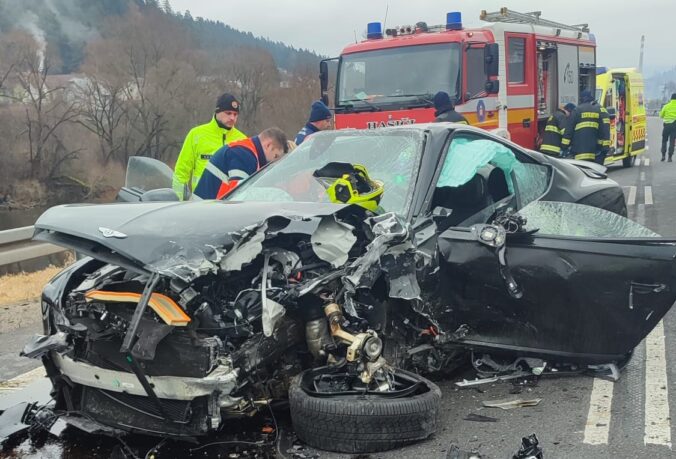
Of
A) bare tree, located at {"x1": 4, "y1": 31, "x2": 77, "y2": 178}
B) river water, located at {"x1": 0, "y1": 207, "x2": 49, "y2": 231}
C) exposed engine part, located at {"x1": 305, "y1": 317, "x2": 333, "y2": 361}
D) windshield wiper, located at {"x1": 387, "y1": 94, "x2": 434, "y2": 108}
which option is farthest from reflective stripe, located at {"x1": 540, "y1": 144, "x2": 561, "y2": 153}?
bare tree, located at {"x1": 4, "y1": 31, "x2": 77, "y2": 178}

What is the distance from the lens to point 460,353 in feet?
12.8

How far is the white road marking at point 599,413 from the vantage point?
3.16 meters

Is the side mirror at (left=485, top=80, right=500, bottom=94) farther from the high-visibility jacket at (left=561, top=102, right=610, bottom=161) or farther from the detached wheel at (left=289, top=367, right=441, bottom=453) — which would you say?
the detached wheel at (left=289, top=367, right=441, bottom=453)

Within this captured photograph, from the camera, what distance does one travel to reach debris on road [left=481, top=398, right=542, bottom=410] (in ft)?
11.7

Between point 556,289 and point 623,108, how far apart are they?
45.6ft

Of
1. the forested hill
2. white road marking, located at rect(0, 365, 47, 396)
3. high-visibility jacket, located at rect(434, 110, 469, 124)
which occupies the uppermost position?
the forested hill

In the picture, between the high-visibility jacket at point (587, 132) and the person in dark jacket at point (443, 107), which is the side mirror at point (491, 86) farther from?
the high-visibility jacket at point (587, 132)

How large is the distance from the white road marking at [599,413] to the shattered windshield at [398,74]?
604 cm

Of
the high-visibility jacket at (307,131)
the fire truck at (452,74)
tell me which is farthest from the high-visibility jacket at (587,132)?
the high-visibility jacket at (307,131)

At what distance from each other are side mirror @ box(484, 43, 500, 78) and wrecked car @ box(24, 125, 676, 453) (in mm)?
5801

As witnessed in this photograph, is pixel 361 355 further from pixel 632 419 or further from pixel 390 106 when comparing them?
pixel 390 106

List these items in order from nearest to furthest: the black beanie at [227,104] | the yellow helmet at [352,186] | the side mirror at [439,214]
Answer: the yellow helmet at [352,186], the side mirror at [439,214], the black beanie at [227,104]

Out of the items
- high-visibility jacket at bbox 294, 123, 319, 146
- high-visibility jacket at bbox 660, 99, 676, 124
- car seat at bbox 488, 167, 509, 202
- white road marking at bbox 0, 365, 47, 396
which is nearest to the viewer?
white road marking at bbox 0, 365, 47, 396

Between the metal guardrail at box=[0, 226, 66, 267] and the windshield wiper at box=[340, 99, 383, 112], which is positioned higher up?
the windshield wiper at box=[340, 99, 383, 112]
